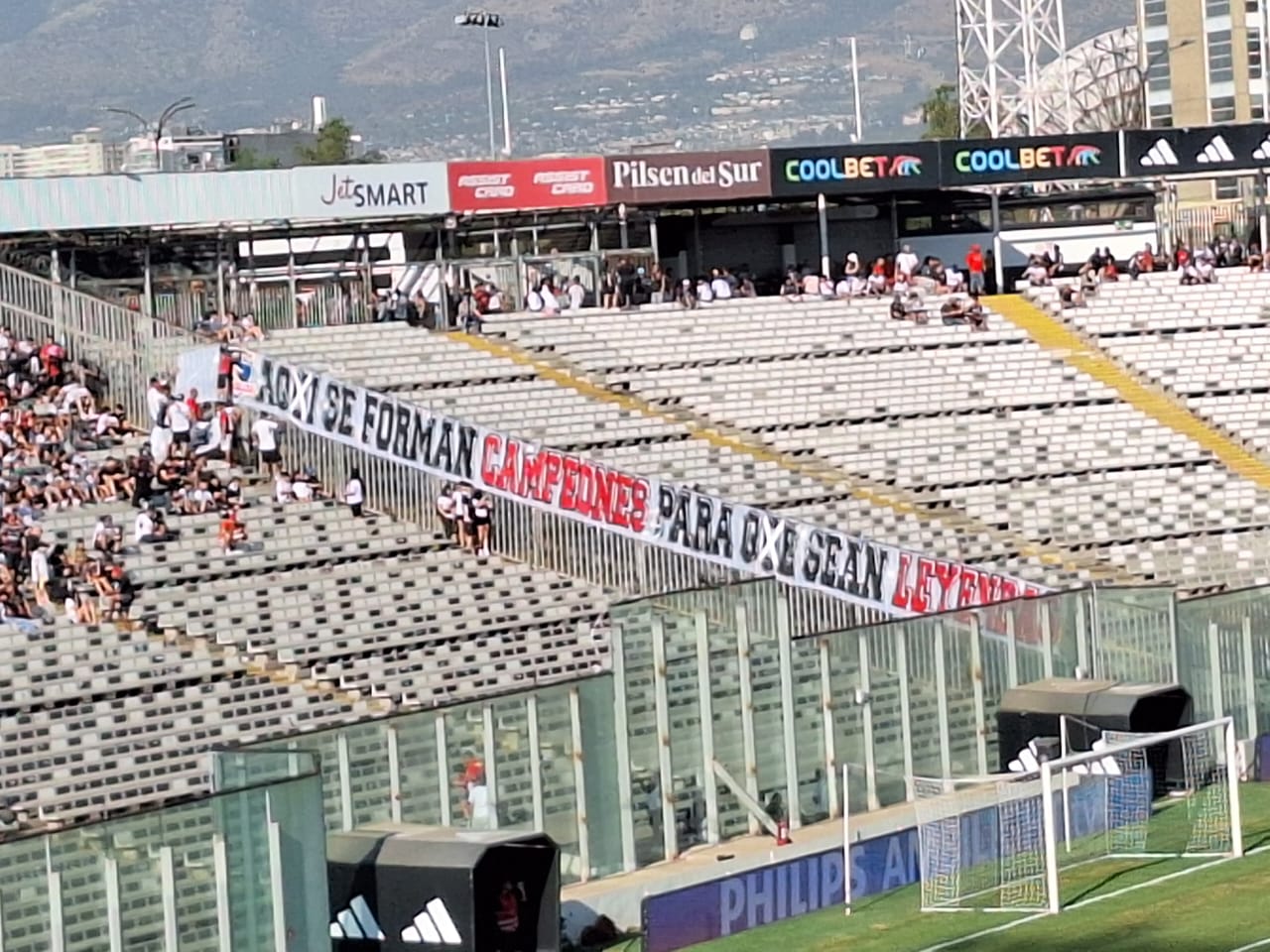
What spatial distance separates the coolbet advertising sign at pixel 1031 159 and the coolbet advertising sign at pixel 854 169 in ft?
1.24

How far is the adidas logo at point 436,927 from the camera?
16344 mm

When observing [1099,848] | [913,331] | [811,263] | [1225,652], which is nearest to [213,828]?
[1099,848]

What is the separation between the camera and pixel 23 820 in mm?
21562

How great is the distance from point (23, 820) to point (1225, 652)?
35.8ft

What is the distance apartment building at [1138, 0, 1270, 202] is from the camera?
95.8m


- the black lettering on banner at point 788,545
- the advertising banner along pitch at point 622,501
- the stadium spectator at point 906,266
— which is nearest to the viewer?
the advertising banner along pitch at point 622,501

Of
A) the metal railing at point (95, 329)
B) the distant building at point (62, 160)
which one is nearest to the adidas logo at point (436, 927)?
the metal railing at point (95, 329)

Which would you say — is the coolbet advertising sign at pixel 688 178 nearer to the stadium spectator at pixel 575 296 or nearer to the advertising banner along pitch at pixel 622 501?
the stadium spectator at pixel 575 296

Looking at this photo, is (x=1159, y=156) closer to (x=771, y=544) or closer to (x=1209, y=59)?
(x=771, y=544)

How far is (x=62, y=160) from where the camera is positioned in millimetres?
45500

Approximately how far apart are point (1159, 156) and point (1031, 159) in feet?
7.88

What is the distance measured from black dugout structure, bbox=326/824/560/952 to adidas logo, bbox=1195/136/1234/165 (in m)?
29.5

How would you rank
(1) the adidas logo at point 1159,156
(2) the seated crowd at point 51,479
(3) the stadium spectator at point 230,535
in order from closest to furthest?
(2) the seated crowd at point 51,479, (3) the stadium spectator at point 230,535, (1) the adidas logo at point 1159,156

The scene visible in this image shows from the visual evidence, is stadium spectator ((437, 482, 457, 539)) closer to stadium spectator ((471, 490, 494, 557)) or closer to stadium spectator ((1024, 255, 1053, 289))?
stadium spectator ((471, 490, 494, 557))
